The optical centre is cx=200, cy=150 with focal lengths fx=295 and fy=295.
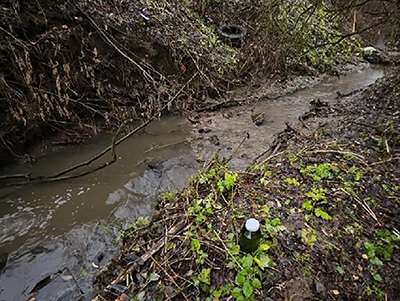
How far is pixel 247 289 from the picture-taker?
2133 mm

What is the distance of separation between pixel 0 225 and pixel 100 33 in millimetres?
3392

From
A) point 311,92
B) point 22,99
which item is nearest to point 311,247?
point 22,99

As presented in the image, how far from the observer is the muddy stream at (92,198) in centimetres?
285

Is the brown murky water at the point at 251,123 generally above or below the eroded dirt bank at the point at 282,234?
below

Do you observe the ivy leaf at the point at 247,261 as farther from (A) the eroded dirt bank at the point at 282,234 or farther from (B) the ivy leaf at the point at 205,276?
(B) the ivy leaf at the point at 205,276

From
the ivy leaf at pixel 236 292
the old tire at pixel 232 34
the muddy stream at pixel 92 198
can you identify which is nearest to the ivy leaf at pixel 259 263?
the ivy leaf at pixel 236 292

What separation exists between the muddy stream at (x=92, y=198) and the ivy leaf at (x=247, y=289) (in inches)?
55.1

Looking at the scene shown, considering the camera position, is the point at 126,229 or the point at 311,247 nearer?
the point at 311,247

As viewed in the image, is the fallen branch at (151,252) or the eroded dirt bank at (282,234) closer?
the eroded dirt bank at (282,234)

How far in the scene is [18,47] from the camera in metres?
4.09

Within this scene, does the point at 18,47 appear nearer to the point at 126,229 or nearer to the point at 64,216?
the point at 64,216

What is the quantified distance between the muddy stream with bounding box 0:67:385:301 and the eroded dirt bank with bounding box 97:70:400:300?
39 cm

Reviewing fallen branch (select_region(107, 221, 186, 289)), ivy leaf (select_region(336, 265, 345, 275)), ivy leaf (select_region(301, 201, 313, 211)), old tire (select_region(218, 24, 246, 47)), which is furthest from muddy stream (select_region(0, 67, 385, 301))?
old tire (select_region(218, 24, 246, 47))

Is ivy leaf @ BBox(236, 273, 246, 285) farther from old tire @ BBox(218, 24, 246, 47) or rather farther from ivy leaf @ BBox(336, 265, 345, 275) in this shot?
old tire @ BBox(218, 24, 246, 47)
